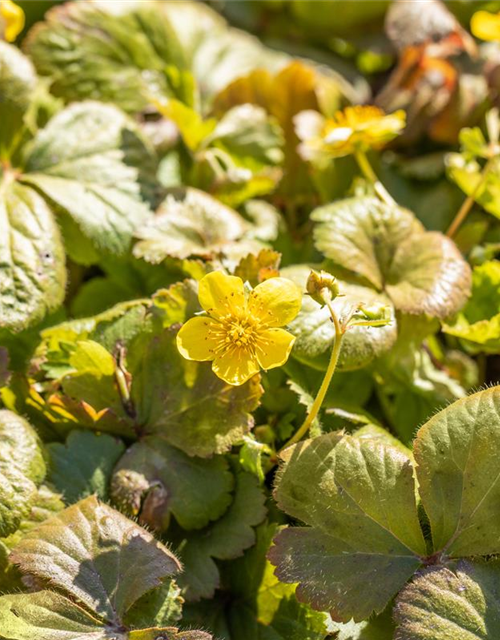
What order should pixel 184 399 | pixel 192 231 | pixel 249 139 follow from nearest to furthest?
1. pixel 184 399
2. pixel 192 231
3. pixel 249 139

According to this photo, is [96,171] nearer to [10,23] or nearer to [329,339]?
[10,23]

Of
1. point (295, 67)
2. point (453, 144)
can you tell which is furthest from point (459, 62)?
point (295, 67)

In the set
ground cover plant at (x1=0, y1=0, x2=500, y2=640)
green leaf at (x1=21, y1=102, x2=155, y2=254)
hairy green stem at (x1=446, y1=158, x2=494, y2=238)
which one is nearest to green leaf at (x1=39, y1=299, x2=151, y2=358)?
ground cover plant at (x1=0, y1=0, x2=500, y2=640)

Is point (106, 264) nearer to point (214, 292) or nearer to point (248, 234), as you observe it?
point (248, 234)

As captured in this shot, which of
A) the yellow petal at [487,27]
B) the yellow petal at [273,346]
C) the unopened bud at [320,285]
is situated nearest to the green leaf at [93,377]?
the yellow petal at [273,346]

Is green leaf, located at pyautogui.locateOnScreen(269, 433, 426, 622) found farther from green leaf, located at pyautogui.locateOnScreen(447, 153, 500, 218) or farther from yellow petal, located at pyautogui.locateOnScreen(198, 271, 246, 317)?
green leaf, located at pyautogui.locateOnScreen(447, 153, 500, 218)

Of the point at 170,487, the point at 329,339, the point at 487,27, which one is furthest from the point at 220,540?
the point at 487,27
